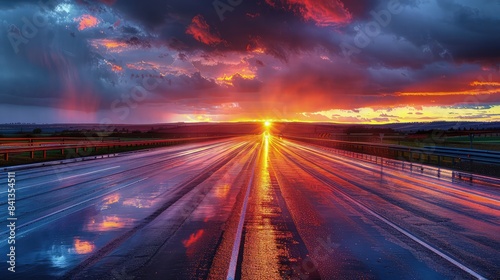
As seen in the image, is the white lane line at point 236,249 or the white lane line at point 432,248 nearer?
the white lane line at point 236,249

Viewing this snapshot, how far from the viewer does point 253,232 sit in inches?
380

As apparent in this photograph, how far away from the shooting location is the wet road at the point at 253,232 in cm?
705

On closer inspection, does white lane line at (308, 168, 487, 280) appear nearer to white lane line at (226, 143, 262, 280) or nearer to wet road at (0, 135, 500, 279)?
wet road at (0, 135, 500, 279)

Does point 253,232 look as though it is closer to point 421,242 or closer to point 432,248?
point 421,242

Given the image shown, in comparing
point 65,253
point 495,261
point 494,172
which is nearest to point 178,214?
point 65,253

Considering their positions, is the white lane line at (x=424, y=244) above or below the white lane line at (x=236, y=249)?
below

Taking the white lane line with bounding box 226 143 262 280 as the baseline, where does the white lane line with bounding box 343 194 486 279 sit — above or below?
below

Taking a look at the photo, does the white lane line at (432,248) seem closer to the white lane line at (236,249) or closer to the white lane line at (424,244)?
the white lane line at (424,244)

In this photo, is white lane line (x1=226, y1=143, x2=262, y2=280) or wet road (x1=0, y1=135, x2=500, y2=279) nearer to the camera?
white lane line (x1=226, y1=143, x2=262, y2=280)

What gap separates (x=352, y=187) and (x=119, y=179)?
33.0 ft

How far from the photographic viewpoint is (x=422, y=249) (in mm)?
8320

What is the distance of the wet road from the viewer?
7055 mm

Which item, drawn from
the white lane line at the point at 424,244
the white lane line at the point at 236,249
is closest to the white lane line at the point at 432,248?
the white lane line at the point at 424,244

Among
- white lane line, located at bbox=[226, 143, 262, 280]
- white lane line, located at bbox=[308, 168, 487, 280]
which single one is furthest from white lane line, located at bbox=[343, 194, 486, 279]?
white lane line, located at bbox=[226, 143, 262, 280]
